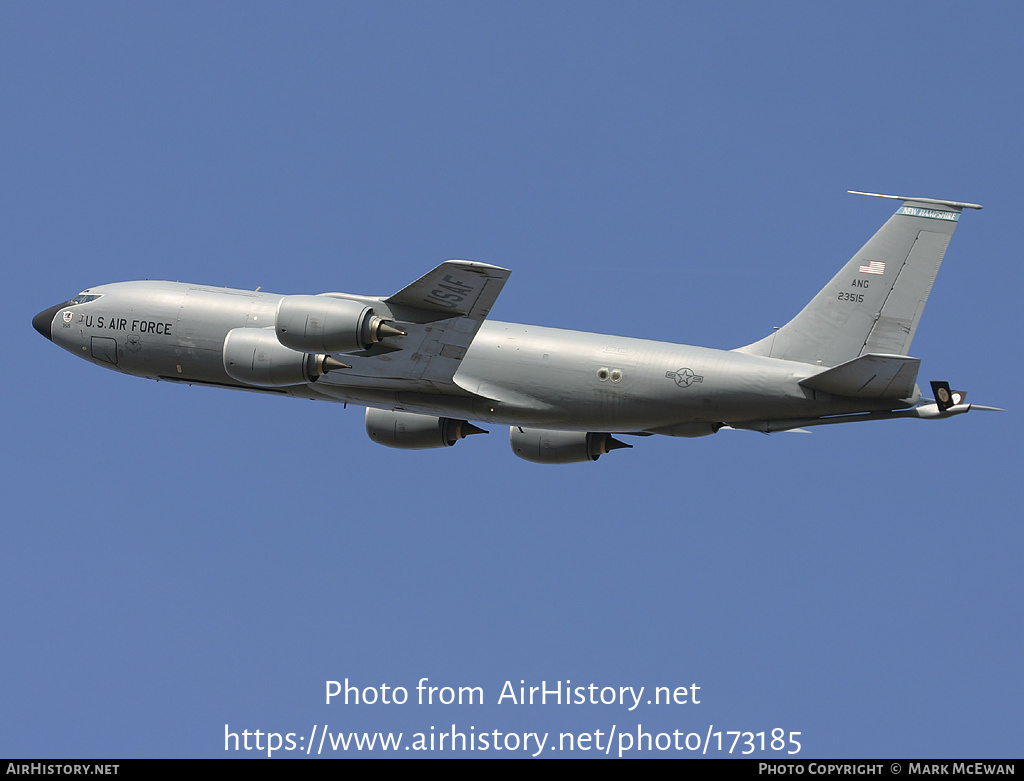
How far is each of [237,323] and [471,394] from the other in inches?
255

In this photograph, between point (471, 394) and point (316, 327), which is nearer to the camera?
point (316, 327)

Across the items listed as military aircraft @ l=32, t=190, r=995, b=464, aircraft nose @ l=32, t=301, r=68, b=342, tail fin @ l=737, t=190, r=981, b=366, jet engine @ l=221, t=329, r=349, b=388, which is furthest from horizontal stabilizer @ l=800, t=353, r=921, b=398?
aircraft nose @ l=32, t=301, r=68, b=342

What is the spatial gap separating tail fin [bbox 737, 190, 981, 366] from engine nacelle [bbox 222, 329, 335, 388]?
39.0 feet

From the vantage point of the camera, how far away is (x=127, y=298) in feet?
143

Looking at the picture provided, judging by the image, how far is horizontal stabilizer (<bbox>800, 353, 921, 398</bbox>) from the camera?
122 feet

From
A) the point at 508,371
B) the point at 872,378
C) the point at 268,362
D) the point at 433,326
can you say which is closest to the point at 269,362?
the point at 268,362

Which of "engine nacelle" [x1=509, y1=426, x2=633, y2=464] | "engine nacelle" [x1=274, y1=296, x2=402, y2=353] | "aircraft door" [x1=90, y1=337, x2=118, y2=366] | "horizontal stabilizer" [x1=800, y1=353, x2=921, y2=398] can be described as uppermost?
"engine nacelle" [x1=274, y1=296, x2=402, y2=353]

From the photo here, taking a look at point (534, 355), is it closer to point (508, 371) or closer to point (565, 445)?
point (508, 371)

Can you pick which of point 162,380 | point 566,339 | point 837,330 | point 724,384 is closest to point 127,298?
point 162,380

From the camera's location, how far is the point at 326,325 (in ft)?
126

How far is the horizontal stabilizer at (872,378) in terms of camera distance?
37.2 meters

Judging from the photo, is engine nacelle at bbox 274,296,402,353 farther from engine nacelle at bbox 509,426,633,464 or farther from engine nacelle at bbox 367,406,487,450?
engine nacelle at bbox 509,426,633,464

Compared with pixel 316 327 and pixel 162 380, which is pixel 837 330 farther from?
pixel 162 380

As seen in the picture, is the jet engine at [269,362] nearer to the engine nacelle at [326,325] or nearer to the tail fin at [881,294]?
the engine nacelle at [326,325]
